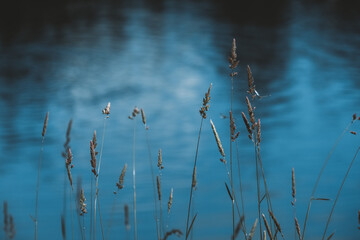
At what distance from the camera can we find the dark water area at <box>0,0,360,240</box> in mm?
4496

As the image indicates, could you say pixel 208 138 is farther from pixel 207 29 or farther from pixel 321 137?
pixel 207 29

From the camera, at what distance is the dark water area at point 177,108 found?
450 cm

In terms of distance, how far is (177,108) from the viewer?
313 inches

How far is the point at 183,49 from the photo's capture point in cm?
1271

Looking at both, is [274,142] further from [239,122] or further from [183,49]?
[183,49]

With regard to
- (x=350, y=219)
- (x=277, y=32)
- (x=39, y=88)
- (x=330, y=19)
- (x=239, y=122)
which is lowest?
(x=350, y=219)

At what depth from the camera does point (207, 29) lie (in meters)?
15.2

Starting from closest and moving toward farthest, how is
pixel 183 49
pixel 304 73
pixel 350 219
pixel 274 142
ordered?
pixel 350 219
pixel 274 142
pixel 304 73
pixel 183 49

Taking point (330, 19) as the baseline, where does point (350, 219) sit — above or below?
below

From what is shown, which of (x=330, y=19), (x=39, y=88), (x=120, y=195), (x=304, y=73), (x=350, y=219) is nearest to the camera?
(x=350, y=219)

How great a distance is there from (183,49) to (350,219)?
8809 millimetres

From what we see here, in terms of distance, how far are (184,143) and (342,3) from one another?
15.8 meters

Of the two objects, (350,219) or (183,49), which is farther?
(183,49)

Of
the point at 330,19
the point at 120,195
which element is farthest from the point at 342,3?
the point at 120,195
